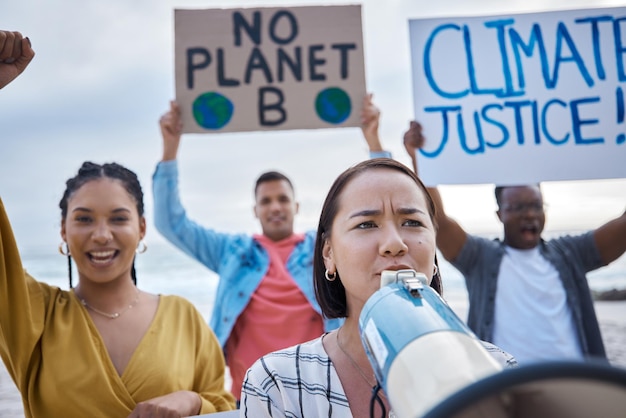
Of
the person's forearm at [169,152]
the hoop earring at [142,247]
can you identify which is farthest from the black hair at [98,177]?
the person's forearm at [169,152]

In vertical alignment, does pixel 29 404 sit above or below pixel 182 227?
below

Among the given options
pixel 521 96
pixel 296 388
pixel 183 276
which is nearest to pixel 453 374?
pixel 296 388

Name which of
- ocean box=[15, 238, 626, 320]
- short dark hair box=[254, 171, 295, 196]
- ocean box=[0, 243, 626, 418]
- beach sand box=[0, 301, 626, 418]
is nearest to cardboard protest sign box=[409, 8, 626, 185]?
short dark hair box=[254, 171, 295, 196]

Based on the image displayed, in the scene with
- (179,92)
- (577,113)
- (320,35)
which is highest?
(320,35)

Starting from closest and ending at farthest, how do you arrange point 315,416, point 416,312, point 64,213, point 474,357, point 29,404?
point 474,357
point 416,312
point 315,416
point 29,404
point 64,213

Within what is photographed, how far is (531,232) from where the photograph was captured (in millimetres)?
3389

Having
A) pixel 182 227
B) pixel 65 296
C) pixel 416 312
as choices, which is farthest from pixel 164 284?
pixel 416 312

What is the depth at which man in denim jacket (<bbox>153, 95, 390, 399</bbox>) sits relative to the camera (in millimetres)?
3250

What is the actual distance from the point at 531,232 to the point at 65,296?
93.6 inches

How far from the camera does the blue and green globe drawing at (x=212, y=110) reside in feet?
10.9

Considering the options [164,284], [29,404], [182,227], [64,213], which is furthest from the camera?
[164,284]

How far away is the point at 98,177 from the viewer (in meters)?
2.38

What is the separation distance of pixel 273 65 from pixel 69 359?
2007 mm

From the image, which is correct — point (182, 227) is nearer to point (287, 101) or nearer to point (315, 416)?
point (287, 101)
